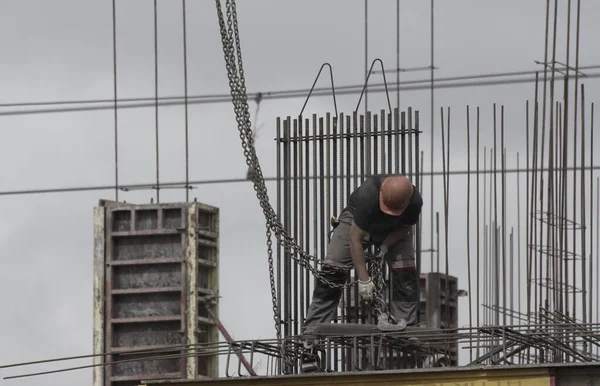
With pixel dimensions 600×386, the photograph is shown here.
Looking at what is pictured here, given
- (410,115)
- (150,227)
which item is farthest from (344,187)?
(150,227)

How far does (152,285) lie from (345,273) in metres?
11.2

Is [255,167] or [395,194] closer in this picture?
[395,194]

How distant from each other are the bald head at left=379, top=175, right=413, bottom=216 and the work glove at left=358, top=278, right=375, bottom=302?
32.3 inches

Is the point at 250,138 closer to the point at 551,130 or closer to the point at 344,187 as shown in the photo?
the point at 344,187

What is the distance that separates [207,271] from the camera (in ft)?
121

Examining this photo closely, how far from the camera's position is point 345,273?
25.8 metres

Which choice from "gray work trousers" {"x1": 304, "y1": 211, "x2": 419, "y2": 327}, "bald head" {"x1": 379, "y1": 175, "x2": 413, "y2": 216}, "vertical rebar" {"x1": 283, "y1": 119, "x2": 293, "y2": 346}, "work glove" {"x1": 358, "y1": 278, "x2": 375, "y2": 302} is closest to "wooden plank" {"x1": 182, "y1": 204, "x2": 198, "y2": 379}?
"vertical rebar" {"x1": 283, "y1": 119, "x2": 293, "y2": 346}

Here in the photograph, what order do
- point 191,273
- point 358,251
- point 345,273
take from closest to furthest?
point 358,251 → point 345,273 → point 191,273

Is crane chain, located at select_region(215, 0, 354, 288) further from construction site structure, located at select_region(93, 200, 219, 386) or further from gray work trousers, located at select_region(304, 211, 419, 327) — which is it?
construction site structure, located at select_region(93, 200, 219, 386)

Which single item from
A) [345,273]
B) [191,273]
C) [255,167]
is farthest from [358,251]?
[191,273]

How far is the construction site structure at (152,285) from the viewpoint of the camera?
3609 cm

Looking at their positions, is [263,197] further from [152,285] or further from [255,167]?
[152,285]

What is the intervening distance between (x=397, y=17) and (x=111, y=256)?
5902 millimetres

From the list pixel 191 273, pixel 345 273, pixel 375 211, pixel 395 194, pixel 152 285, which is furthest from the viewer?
pixel 152 285
